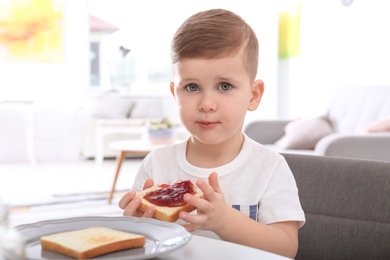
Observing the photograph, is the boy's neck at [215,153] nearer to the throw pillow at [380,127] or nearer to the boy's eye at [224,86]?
the boy's eye at [224,86]

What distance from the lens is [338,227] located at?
39.9 inches

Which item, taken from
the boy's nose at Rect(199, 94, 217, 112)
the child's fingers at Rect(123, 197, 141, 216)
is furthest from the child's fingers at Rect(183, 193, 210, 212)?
the boy's nose at Rect(199, 94, 217, 112)

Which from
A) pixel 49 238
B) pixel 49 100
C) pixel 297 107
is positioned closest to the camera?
→ pixel 49 238

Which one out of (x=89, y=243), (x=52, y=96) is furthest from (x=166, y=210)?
(x=52, y=96)

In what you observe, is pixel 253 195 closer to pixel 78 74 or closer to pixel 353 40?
pixel 353 40

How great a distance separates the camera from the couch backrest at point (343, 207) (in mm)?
972

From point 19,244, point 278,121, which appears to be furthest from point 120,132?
point 19,244

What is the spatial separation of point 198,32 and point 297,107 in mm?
5794

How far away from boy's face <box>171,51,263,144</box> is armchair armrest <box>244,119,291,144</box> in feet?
10.9

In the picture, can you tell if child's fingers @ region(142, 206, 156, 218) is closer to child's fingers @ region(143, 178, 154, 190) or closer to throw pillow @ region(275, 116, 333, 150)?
child's fingers @ region(143, 178, 154, 190)

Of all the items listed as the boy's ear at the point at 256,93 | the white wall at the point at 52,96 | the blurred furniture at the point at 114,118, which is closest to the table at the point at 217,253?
the boy's ear at the point at 256,93

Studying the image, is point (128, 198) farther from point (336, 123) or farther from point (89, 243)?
point (336, 123)

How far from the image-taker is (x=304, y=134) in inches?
163

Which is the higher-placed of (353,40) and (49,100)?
(353,40)
